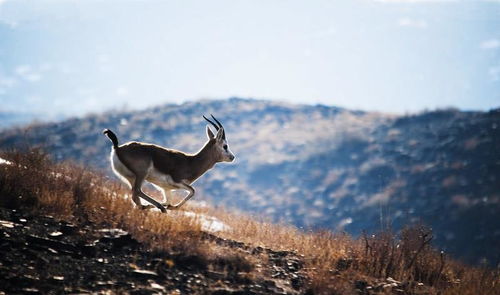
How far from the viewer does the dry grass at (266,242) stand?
31.0 ft

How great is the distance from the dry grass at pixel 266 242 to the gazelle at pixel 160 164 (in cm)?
71

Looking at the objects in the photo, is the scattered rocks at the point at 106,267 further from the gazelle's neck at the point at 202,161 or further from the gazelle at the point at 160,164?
the gazelle's neck at the point at 202,161

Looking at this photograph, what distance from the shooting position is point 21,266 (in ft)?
26.1

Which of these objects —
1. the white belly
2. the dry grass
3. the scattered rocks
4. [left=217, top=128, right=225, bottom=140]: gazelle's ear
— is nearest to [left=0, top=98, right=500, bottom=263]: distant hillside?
[left=217, top=128, right=225, bottom=140]: gazelle's ear

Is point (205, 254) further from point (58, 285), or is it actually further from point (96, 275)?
point (58, 285)

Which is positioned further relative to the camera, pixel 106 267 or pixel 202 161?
pixel 202 161

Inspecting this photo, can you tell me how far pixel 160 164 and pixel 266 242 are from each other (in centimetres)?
285

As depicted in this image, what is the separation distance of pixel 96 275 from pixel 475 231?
60.5m

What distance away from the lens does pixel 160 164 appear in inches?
491

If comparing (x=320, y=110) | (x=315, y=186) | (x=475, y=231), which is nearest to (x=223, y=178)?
(x=315, y=186)

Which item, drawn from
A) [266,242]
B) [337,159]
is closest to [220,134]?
[266,242]

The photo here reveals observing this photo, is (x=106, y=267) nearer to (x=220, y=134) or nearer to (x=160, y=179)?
(x=160, y=179)

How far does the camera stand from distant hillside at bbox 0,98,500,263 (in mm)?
68625

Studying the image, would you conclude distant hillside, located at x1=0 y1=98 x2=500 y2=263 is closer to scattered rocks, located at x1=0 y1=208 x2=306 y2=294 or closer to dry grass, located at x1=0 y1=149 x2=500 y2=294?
dry grass, located at x1=0 y1=149 x2=500 y2=294
